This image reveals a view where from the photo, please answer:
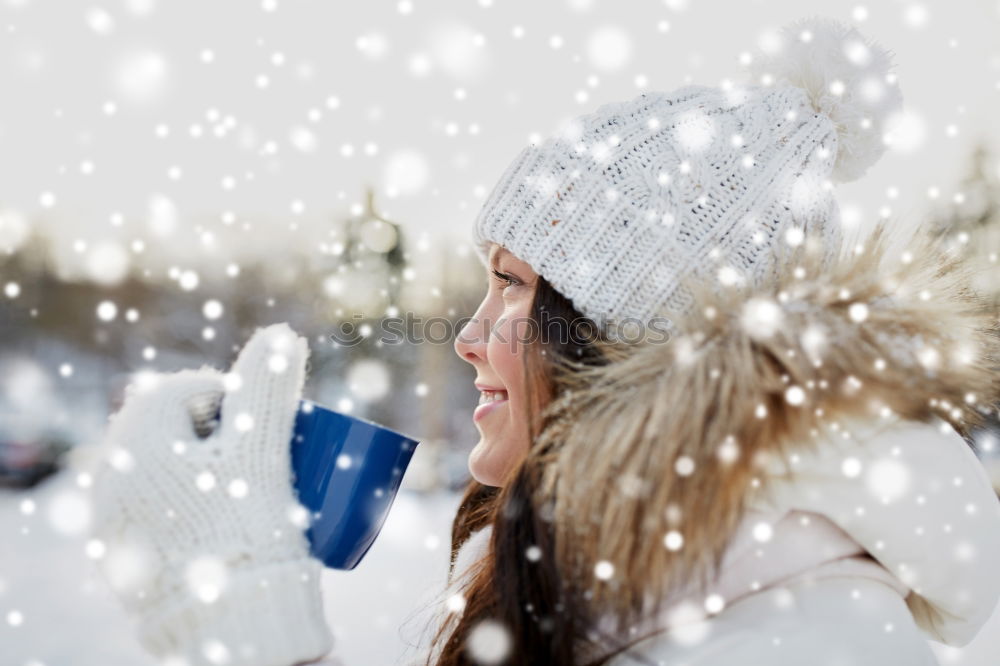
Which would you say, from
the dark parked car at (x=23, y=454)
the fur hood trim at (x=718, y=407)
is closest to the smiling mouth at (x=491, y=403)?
the fur hood trim at (x=718, y=407)

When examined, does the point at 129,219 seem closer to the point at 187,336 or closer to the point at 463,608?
the point at 187,336

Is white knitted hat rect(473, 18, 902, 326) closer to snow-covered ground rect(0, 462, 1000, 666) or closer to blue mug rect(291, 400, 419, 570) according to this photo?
blue mug rect(291, 400, 419, 570)

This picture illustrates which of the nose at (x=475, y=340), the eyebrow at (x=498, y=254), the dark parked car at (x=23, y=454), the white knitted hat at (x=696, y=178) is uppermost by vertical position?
the white knitted hat at (x=696, y=178)

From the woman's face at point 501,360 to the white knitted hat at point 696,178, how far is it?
54mm

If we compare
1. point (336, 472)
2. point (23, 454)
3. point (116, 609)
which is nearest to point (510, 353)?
point (336, 472)

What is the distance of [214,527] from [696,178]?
34.0 inches

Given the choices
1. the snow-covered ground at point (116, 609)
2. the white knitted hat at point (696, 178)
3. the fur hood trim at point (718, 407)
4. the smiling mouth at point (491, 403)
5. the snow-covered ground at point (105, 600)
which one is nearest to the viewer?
the fur hood trim at point (718, 407)

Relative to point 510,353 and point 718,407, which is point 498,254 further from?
point 718,407

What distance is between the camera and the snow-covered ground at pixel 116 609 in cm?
284

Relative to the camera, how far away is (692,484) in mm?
737

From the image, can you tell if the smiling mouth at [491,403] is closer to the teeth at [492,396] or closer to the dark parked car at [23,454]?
the teeth at [492,396]

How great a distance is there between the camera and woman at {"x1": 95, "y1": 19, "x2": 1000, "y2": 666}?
749 mm

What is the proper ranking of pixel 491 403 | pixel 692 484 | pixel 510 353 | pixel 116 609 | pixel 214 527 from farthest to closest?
pixel 116 609, pixel 491 403, pixel 510 353, pixel 214 527, pixel 692 484

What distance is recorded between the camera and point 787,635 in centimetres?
74
